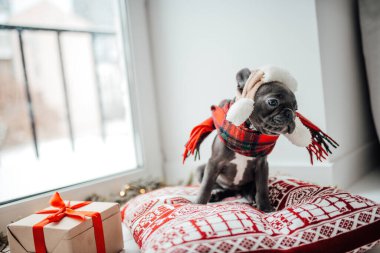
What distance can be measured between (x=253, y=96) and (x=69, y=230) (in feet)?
1.83

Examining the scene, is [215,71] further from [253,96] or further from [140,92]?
[253,96]

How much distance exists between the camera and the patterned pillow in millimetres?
666

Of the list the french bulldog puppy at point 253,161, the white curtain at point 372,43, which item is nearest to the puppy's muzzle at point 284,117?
the french bulldog puppy at point 253,161

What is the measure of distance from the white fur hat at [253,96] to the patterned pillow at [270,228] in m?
0.18

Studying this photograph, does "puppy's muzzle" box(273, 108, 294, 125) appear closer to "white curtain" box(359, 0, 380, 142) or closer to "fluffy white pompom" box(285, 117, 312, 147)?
"fluffy white pompom" box(285, 117, 312, 147)

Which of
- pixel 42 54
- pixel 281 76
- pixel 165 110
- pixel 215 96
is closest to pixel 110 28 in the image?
pixel 165 110

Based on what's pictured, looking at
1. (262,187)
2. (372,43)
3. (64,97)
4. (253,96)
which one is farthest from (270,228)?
(64,97)

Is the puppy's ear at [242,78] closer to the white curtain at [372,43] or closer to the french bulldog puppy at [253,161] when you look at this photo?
the french bulldog puppy at [253,161]

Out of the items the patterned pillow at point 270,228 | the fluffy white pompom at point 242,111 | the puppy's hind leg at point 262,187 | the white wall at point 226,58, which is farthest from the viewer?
the white wall at point 226,58

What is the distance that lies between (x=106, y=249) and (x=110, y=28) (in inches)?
47.1

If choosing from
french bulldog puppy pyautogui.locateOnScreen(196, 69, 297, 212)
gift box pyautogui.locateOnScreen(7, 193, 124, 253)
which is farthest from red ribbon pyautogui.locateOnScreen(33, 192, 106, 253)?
french bulldog puppy pyautogui.locateOnScreen(196, 69, 297, 212)

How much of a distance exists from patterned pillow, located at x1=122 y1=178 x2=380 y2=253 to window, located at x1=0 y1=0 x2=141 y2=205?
73 centimetres

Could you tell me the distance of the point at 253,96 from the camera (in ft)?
2.60

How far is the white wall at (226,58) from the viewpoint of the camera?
1188mm
